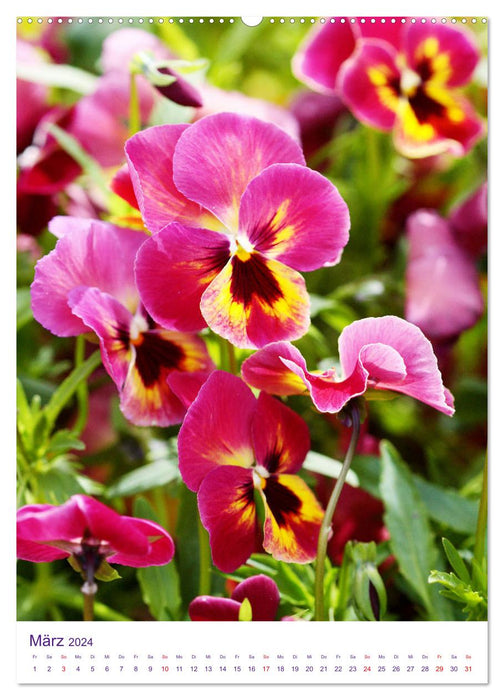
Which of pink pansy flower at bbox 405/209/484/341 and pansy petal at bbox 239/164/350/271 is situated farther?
pink pansy flower at bbox 405/209/484/341

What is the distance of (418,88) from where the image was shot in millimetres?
781

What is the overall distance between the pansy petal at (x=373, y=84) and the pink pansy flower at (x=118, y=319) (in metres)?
0.25

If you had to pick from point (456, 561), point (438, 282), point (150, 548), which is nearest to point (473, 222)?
point (438, 282)

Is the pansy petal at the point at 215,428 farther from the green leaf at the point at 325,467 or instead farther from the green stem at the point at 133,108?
the green stem at the point at 133,108

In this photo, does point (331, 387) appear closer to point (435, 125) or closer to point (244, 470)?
point (244, 470)

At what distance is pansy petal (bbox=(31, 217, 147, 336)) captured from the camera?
587 mm

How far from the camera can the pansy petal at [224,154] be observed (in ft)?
1.85

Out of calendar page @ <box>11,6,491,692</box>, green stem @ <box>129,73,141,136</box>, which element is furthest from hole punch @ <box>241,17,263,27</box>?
green stem @ <box>129,73,141,136</box>

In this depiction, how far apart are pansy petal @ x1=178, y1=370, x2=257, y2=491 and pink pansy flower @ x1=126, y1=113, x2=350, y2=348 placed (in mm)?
39

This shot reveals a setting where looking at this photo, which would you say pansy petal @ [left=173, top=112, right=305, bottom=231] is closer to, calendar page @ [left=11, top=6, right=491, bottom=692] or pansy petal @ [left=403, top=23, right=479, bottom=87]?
calendar page @ [left=11, top=6, right=491, bottom=692]
